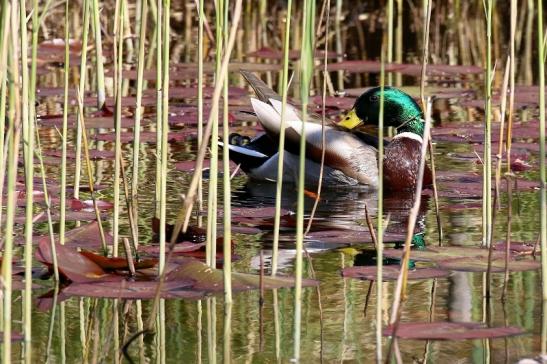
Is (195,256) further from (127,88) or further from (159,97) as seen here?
(127,88)

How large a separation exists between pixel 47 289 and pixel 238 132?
11.7ft

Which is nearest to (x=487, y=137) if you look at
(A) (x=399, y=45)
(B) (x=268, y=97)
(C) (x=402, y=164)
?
(B) (x=268, y=97)

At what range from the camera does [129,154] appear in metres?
6.92

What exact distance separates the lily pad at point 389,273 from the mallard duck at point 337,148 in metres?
2.08

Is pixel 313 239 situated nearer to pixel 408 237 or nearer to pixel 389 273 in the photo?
pixel 389 273

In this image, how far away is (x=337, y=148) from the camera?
6.53m

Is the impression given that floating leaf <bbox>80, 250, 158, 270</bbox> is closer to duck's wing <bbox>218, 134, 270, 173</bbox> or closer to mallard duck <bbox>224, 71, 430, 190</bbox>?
mallard duck <bbox>224, 71, 430, 190</bbox>

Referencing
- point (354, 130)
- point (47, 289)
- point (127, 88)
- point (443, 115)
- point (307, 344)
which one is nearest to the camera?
point (307, 344)

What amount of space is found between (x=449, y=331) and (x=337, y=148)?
121 inches

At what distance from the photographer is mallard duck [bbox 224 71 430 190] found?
20.6 feet

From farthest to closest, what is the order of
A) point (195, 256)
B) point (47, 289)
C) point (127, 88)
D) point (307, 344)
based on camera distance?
1. point (127, 88)
2. point (195, 256)
3. point (47, 289)
4. point (307, 344)

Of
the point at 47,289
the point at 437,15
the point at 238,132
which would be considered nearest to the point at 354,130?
the point at 238,132

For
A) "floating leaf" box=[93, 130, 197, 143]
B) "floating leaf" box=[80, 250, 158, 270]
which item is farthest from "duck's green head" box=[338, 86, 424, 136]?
"floating leaf" box=[80, 250, 158, 270]

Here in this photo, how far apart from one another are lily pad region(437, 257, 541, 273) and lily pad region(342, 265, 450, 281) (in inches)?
1.7
